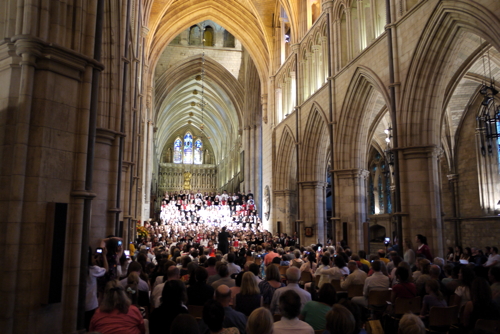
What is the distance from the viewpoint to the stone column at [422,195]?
10.4 meters

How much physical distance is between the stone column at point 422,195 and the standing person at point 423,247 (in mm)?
702

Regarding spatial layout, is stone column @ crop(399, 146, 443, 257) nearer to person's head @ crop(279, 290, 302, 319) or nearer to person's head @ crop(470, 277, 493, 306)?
person's head @ crop(470, 277, 493, 306)

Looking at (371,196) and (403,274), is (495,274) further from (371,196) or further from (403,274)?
(371,196)

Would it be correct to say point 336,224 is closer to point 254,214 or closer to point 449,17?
point 449,17

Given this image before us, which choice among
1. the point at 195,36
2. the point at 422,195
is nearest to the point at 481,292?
the point at 422,195

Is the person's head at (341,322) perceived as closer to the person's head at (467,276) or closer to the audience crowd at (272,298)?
the audience crowd at (272,298)

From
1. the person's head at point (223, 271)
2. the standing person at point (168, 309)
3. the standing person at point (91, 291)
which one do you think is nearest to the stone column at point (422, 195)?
the person's head at point (223, 271)

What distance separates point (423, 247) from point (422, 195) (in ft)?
5.97

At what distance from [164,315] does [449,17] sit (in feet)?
32.8

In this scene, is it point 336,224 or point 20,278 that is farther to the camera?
point 336,224

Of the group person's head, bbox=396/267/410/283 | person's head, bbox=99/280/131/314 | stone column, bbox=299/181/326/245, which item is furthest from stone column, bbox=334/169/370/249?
person's head, bbox=99/280/131/314

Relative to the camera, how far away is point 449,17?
10.0m

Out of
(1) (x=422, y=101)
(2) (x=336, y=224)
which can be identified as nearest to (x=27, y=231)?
(1) (x=422, y=101)

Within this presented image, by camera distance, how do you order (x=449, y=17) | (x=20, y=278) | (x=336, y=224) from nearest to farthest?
(x=20, y=278), (x=449, y=17), (x=336, y=224)
